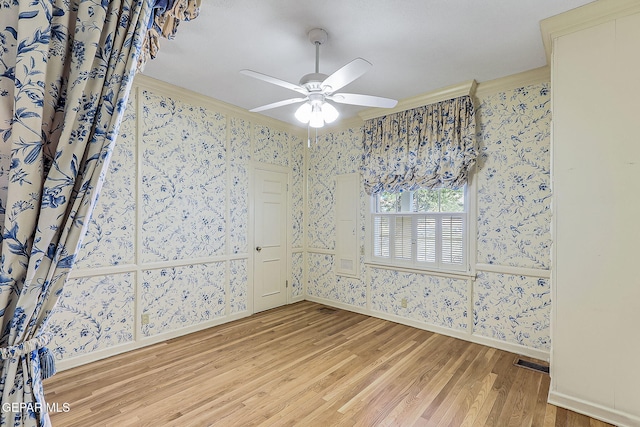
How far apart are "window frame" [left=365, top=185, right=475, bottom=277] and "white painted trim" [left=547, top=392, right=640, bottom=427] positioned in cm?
133

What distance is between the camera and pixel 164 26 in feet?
4.08

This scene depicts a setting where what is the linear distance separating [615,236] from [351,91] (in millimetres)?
2636

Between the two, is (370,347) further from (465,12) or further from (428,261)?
(465,12)

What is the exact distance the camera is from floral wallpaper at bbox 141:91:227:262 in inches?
128

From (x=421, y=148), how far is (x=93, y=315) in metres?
3.85

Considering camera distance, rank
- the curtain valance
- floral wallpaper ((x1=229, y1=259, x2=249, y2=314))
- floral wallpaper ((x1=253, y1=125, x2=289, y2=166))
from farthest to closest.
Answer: floral wallpaper ((x1=253, y1=125, x2=289, y2=166)) < floral wallpaper ((x1=229, y1=259, x2=249, y2=314)) < the curtain valance

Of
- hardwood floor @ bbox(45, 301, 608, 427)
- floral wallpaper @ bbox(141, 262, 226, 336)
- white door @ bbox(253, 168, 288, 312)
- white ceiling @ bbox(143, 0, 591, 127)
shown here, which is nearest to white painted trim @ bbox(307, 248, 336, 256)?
white door @ bbox(253, 168, 288, 312)

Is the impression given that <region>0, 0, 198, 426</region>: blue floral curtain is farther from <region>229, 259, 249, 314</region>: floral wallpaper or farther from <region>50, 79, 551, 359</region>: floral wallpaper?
<region>229, 259, 249, 314</region>: floral wallpaper

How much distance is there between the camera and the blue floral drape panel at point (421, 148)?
11.0ft

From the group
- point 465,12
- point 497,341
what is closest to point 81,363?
point 497,341

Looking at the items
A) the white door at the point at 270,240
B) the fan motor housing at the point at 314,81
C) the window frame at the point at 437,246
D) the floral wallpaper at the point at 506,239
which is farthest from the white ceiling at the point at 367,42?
the white door at the point at 270,240

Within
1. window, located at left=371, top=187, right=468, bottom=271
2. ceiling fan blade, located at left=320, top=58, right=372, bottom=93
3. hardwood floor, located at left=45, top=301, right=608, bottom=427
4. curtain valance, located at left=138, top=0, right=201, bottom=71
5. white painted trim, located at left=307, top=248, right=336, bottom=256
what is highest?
ceiling fan blade, located at left=320, top=58, right=372, bottom=93

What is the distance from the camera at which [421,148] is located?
12.0 ft

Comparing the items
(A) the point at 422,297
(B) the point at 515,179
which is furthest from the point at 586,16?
(A) the point at 422,297
